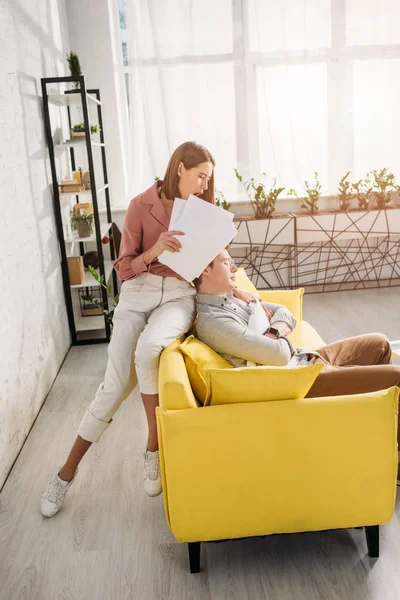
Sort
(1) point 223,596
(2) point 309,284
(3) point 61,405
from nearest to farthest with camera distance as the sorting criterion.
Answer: (1) point 223,596 → (3) point 61,405 → (2) point 309,284

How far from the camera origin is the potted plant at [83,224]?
13.1 feet

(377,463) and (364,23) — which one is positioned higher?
(364,23)

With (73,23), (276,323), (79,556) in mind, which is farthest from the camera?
(73,23)

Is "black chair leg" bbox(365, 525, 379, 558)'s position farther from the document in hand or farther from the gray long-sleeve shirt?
the document in hand

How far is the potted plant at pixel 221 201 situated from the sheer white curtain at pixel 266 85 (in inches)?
4.9

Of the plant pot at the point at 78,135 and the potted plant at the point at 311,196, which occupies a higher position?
the plant pot at the point at 78,135

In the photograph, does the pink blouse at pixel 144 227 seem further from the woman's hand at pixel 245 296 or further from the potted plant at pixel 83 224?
the potted plant at pixel 83 224

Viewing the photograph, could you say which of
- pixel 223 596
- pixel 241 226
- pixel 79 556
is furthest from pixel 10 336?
pixel 241 226

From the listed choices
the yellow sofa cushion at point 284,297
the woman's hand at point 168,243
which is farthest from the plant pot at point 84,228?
the woman's hand at point 168,243

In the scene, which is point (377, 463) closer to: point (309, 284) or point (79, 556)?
point (79, 556)

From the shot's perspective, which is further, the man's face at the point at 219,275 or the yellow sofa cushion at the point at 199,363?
the man's face at the point at 219,275

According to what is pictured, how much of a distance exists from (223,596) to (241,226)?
3.70 metres

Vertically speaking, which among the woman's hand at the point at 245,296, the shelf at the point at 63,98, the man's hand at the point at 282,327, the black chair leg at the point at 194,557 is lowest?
the black chair leg at the point at 194,557

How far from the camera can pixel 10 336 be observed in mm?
2721
